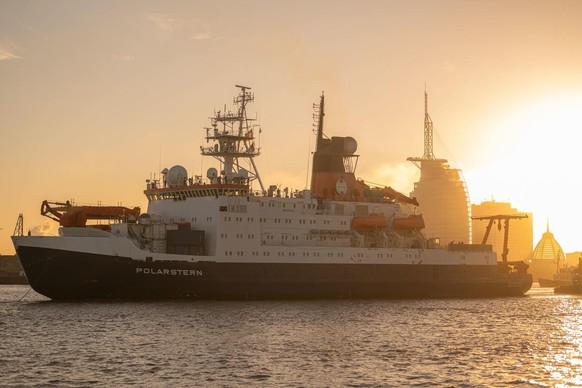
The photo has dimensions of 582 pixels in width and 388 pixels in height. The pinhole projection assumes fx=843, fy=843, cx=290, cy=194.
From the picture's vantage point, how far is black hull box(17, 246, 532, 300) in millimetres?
59750

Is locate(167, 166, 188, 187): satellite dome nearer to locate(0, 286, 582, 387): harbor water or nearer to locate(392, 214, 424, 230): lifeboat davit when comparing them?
locate(0, 286, 582, 387): harbor water

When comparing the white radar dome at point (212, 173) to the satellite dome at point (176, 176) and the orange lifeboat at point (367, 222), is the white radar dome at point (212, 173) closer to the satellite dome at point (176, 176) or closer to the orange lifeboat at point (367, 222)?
the satellite dome at point (176, 176)

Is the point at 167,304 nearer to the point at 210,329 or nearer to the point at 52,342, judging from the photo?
the point at 210,329

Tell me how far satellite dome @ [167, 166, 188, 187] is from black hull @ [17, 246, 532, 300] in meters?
9.47

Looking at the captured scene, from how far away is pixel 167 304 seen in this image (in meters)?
60.2

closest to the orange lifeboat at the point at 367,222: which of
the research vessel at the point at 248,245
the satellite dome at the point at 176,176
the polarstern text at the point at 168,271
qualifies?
the research vessel at the point at 248,245

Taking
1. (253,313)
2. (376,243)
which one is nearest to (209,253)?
(253,313)

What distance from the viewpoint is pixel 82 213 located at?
66.4m

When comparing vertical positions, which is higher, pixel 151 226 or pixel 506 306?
pixel 151 226

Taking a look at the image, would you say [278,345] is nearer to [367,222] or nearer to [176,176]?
[176,176]

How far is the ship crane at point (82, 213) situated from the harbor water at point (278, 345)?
22.7 feet

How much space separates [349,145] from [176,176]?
17.5 meters

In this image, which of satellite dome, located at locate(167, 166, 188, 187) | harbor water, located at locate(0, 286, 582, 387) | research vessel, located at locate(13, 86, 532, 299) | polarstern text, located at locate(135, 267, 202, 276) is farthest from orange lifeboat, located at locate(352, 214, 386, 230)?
polarstern text, located at locate(135, 267, 202, 276)

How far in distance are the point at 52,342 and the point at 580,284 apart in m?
90.6
